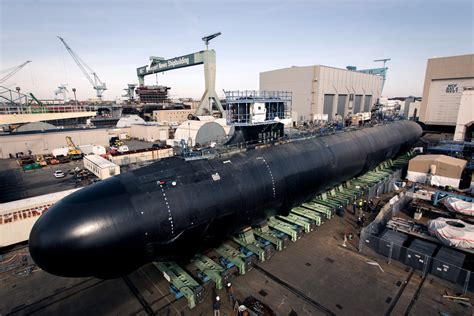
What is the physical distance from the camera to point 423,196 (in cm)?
2117

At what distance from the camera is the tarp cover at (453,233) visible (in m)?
13.8

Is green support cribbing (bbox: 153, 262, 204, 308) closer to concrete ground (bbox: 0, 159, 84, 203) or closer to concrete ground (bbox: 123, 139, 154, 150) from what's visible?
concrete ground (bbox: 0, 159, 84, 203)

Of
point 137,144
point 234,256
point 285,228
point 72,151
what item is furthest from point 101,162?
point 285,228

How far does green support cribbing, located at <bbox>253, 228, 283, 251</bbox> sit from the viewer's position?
15.1m

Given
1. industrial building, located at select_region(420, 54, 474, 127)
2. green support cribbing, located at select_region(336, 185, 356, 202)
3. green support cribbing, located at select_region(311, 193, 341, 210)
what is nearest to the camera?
green support cribbing, located at select_region(311, 193, 341, 210)

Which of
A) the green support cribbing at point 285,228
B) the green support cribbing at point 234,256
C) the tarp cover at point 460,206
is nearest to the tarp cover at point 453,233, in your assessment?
the tarp cover at point 460,206

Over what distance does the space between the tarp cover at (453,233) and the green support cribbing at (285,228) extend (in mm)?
8055

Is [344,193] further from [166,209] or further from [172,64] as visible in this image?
[172,64]

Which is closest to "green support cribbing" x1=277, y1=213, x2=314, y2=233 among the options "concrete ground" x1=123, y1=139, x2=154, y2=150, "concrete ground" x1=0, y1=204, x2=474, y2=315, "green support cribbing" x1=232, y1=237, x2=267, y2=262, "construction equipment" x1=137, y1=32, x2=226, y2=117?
"concrete ground" x1=0, y1=204, x2=474, y2=315

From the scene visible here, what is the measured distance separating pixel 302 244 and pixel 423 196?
12913mm

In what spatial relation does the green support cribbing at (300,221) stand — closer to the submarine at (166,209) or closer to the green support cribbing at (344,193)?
the submarine at (166,209)

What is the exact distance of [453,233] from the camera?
14.2m

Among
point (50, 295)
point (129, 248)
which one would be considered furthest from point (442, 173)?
point (50, 295)

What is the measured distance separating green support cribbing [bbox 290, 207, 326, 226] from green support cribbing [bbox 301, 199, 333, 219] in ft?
0.78
